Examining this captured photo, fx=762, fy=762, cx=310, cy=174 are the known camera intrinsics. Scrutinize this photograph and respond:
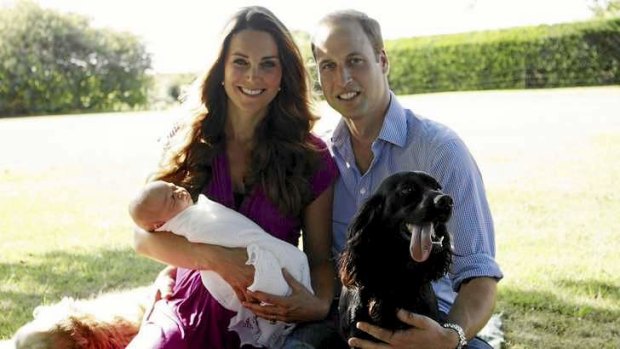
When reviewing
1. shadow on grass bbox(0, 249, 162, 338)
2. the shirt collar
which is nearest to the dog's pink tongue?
the shirt collar

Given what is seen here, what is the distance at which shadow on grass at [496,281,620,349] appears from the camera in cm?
490

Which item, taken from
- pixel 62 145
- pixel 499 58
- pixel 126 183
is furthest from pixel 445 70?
pixel 126 183

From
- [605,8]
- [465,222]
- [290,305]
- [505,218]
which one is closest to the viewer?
[465,222]

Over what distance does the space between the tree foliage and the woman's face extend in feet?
85.5

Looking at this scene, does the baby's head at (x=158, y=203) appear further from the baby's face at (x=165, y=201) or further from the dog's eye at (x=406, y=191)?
the dog's eye at (x=406, y=191)

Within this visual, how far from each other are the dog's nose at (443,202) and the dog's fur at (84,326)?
2131mm

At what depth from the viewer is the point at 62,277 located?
6531 millimetres

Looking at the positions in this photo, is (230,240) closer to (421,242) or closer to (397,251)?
(397,251)

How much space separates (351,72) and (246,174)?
75 cm

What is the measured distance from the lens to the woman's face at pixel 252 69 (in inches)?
148

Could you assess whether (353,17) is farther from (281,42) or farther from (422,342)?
(422,342)

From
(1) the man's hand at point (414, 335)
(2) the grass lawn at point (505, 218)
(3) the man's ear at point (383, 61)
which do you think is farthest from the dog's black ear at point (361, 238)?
(2) the grass lawn at point (505, 218)

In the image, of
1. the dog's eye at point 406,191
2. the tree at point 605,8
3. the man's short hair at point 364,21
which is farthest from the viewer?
the tree at point 605,8

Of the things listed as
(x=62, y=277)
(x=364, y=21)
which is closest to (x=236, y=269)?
(x=364, y=21)
